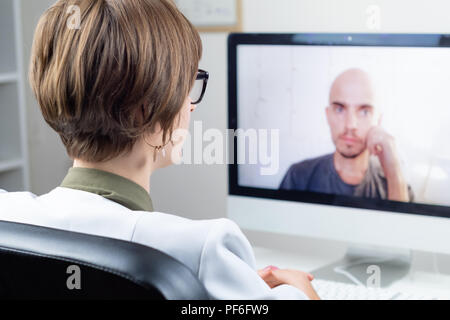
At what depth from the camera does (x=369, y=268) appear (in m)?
1.44

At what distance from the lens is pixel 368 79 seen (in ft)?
4.48

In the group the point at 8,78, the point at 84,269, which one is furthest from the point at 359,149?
the point at 8,78

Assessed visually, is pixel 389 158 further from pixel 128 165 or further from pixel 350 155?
pixel 128 165

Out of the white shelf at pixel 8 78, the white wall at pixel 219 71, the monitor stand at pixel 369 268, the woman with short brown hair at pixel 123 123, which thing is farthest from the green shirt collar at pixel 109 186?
the white shelf at pixel 8 78

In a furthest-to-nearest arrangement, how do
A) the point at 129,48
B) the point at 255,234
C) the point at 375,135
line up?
the point at 255,234, the point at 375,135, the point at 129,48

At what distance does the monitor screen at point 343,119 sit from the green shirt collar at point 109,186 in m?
0.61

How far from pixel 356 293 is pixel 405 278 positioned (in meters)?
0.18

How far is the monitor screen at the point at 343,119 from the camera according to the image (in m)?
1.32

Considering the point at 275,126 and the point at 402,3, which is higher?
the point at 402,3

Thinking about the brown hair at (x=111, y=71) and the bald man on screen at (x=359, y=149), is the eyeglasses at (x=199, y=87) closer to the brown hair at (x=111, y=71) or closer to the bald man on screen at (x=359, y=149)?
the brown hair at (x=111, y=71)
